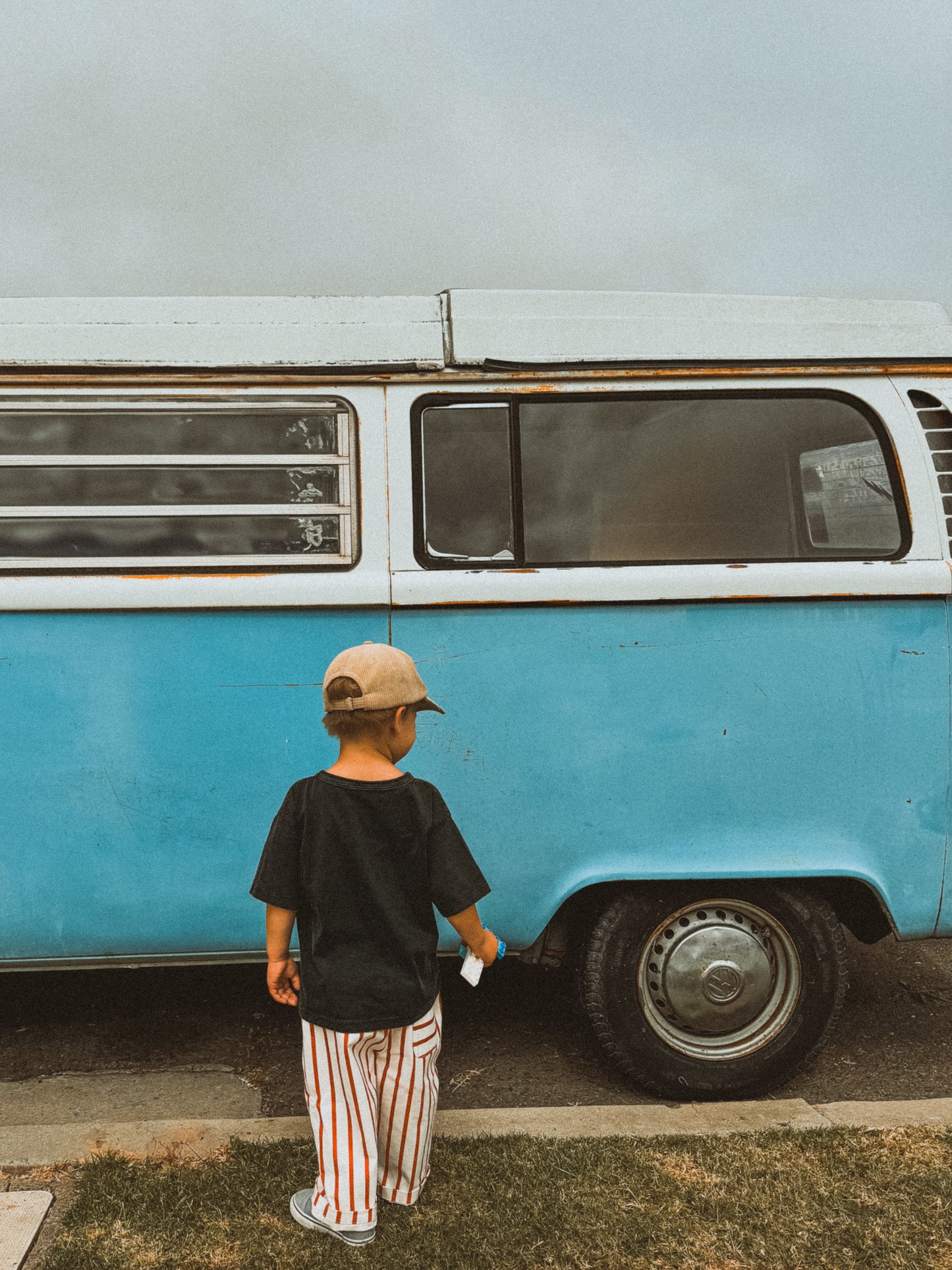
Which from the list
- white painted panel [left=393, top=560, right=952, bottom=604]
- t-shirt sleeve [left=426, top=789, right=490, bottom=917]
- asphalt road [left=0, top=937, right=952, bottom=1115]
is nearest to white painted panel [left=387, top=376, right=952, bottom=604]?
white painted panel [left=393, top=560, right=952, bottom=604]

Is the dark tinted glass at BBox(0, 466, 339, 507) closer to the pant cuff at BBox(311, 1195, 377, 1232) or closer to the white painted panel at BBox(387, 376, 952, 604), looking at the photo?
the white painted panel at BBox(387, 376, 952, 604)

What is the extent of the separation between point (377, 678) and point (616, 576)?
1011 millimetres

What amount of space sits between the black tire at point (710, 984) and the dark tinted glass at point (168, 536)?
1459 mm

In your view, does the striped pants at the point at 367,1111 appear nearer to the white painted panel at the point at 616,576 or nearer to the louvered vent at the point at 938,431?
the white painted panel at the point at 616,576

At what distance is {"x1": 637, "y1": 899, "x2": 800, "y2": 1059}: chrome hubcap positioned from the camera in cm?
309

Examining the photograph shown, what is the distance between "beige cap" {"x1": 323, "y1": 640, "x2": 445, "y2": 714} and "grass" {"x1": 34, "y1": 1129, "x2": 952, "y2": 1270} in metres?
1.25

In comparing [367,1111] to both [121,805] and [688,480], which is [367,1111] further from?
[688,480]

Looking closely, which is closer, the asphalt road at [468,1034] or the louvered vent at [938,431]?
the louvered vent at [938,431]

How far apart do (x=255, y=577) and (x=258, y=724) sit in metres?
0.43

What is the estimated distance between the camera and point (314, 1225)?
2.38 metres

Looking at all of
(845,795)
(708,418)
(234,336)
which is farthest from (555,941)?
(234,336)

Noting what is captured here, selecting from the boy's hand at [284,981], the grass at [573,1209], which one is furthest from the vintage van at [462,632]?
the boy's hand at [284,981]

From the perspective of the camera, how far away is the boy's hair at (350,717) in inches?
89.1

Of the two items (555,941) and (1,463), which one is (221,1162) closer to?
(555,941)
